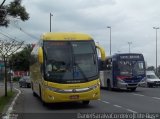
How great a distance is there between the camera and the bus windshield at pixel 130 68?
36.4m

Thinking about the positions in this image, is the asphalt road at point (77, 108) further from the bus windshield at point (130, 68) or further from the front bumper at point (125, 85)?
the bus windshield at point (130, 68)

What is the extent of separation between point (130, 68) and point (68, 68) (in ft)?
53.8

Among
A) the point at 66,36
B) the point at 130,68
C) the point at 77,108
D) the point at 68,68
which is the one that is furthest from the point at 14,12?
the point at 130,68

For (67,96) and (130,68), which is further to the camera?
(130,68)

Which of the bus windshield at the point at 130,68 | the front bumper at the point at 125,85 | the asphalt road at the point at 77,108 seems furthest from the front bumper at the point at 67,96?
the bus windshield at the point at 130,68

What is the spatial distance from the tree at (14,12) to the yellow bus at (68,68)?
6402 millimetres

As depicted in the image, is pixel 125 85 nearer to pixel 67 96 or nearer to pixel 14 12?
pixel 14 12

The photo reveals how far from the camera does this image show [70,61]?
2089 centimetres

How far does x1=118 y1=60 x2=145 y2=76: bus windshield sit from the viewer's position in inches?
1434

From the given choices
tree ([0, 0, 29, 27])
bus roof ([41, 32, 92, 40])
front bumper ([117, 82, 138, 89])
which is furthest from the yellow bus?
front bumper ([117, 82, 138, 89])

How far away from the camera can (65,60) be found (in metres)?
21.0

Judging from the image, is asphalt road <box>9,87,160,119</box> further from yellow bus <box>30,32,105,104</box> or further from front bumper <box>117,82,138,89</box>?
front bumper <box>117,82,138,89</box>

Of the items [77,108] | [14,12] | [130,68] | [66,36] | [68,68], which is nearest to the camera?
[68,68]

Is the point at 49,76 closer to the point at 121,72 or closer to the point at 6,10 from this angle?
the point at 6,10
